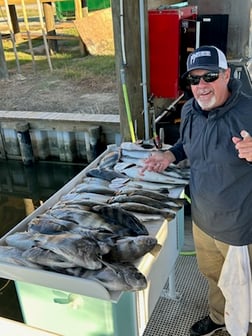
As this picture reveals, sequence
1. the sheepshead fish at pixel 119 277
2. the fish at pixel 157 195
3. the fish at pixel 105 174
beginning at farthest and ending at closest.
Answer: the fish at pixel 105 174 → the fish at pixel 157 195 → the sheepshead fish at pixel 119 277

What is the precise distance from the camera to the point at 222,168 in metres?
1.84

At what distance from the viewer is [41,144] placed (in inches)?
264

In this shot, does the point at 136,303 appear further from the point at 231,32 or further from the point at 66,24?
the point at 66,24

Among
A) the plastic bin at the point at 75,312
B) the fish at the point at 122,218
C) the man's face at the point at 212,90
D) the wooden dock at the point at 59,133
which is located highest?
the man's face at the point at 212,90

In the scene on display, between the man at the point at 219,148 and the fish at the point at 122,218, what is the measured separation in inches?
14.9

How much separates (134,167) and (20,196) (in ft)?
14.5

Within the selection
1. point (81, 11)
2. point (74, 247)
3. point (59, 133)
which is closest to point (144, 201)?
point (74, 247)

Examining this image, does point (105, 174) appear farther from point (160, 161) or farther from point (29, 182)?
point (29, 182)

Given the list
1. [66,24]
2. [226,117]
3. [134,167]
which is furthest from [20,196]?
[66,24]

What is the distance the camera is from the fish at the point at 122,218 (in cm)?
182

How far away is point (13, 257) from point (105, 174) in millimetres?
915

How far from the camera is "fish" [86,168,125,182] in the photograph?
95.7 inches

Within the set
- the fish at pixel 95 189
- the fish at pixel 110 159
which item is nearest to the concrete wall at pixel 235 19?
A: the fish at pixel 110 159

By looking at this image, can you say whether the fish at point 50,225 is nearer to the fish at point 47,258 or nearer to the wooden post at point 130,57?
the fish at point 47,258
